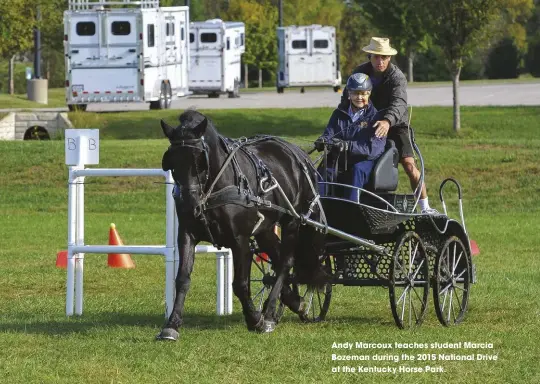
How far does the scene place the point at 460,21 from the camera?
33.1 metres

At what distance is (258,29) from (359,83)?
54.8 metres

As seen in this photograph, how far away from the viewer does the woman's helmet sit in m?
11.4

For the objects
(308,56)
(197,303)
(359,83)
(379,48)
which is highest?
(379,48)

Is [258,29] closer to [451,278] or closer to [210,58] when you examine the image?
Answer: [210,58]

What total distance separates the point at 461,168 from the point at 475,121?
996 cm

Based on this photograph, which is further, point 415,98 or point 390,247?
point 415,98

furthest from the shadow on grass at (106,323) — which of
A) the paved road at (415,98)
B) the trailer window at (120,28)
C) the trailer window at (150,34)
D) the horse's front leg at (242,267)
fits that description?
the paved road at (415,98)

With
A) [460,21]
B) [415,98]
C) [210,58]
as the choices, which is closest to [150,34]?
[460,21]

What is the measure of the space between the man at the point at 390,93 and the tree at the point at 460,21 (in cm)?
2111

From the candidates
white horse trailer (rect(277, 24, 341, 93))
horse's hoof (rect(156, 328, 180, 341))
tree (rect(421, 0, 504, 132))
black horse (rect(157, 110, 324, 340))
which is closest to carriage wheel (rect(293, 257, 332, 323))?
black horse (rect(157, 110, 324, 340))

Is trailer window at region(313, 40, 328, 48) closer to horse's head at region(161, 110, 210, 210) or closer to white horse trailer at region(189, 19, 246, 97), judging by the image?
white horse trailer at region(189, 19, 246, 97)

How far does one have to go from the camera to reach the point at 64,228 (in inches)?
862

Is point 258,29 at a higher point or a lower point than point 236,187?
higher

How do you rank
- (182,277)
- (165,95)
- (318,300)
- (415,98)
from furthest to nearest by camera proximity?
(415,98)
(165,95)
(318,300)
(182,277)
